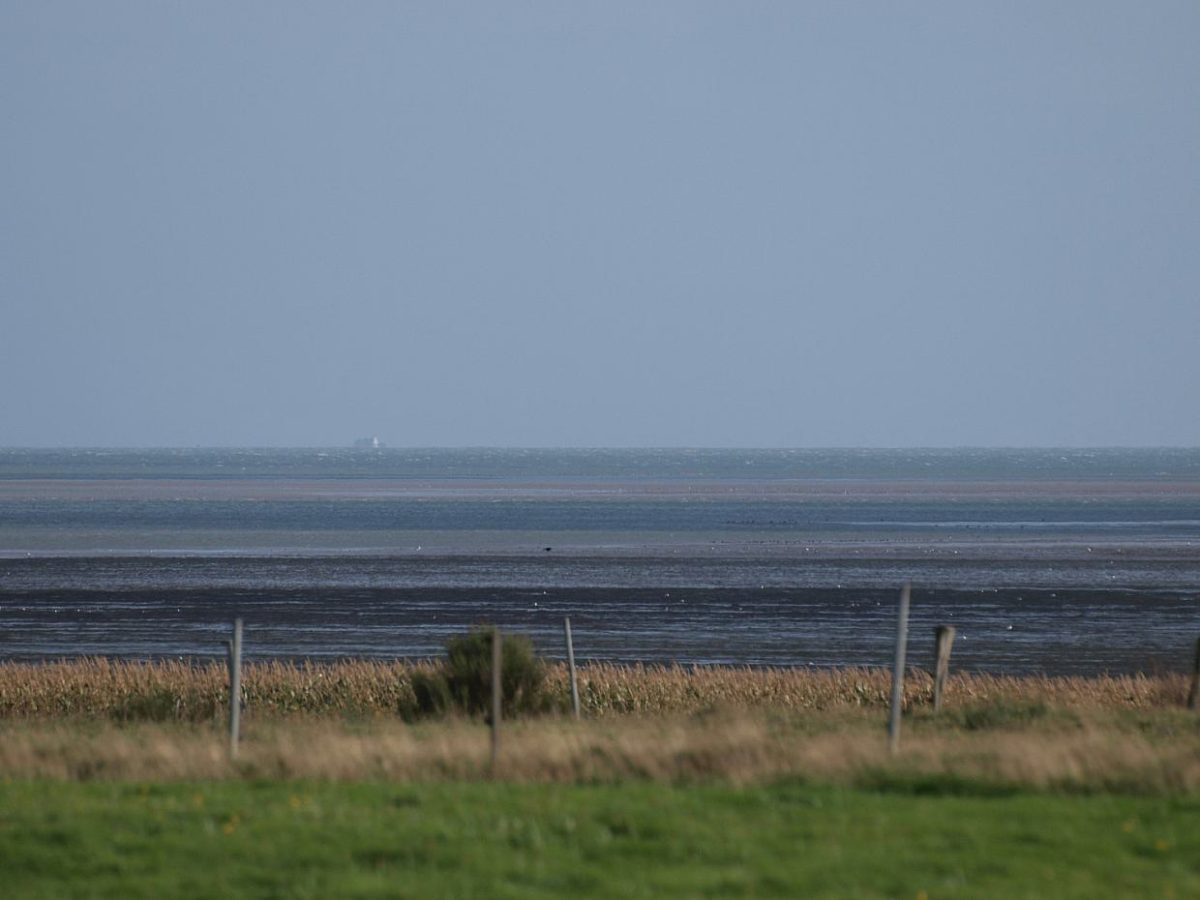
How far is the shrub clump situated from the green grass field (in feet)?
31.9

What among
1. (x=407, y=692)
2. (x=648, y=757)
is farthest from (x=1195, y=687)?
(x=407, y=692)

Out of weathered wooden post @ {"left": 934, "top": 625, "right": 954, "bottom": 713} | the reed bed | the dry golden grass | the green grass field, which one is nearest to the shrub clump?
the reed bed

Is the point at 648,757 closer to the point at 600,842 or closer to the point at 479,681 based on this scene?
the point at 600,842

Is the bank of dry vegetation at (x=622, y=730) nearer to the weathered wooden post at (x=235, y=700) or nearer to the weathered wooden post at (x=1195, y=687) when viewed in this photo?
the weathered wooden post at (x=235, y=700)

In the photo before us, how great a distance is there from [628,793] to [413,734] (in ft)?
19.2

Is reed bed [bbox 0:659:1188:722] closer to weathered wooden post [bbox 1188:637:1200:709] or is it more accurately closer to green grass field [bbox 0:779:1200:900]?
weathered wooden post [bbox 1188:637:1200:709]

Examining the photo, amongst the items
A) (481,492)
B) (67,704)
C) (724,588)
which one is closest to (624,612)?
(724,588)

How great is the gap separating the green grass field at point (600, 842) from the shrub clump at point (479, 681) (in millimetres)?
9733

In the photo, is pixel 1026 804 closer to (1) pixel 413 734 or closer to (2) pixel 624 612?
(1) pixel 413 734

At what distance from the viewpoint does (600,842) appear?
31.9 feet

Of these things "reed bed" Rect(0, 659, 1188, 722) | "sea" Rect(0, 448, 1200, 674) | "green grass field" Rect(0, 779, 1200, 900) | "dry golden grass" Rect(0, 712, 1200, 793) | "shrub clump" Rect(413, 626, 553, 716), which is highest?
"green grass field" Rect(0, 779, 1200, 900)

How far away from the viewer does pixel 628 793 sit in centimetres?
1134

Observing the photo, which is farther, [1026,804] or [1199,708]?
[1199,708]

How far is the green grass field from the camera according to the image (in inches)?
347
